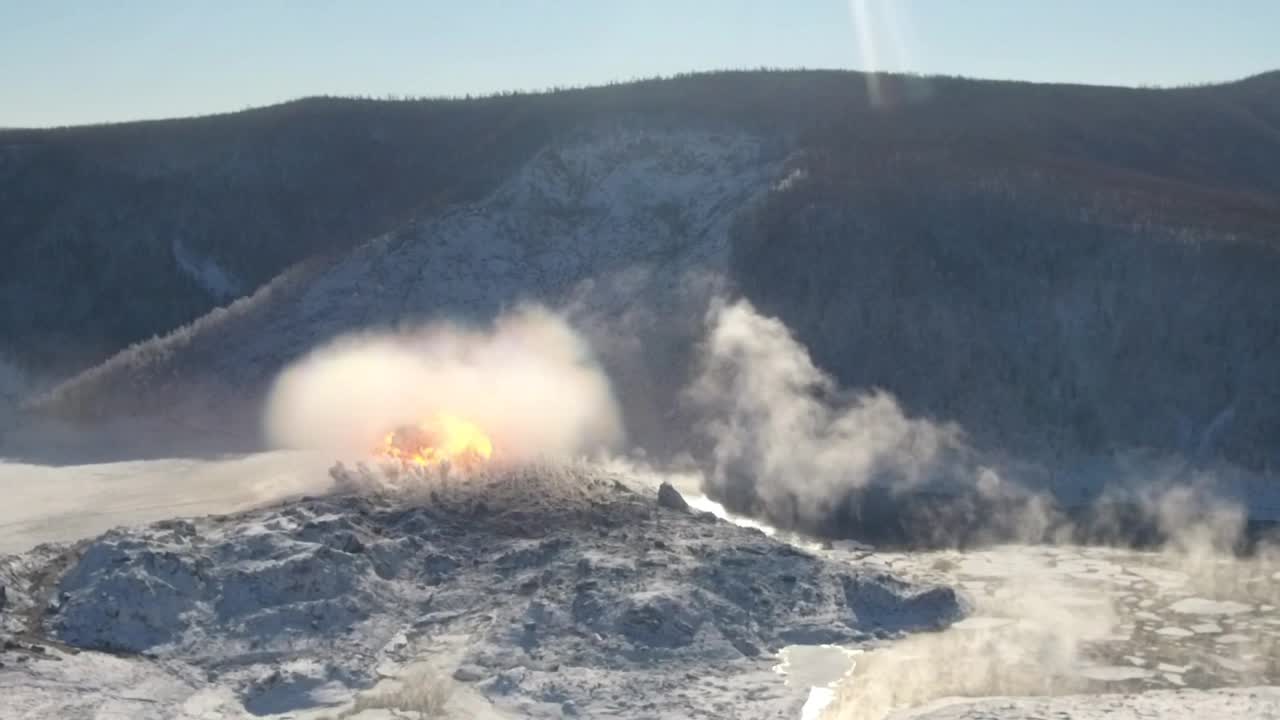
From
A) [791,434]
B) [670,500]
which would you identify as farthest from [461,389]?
[670,500]

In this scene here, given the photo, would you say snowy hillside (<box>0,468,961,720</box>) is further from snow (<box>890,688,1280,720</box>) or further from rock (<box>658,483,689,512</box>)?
snow (<box>890,688,1280,720</box>)

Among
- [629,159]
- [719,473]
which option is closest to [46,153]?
[629,159]

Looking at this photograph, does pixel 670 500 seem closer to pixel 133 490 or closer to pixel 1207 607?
pixel 1207 607

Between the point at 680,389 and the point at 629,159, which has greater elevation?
the point at 629,159

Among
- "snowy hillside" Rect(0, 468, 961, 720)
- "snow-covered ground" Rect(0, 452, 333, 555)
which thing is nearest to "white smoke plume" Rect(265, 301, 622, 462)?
"snow-covered ground" Rect(0, 452, 333, 555)

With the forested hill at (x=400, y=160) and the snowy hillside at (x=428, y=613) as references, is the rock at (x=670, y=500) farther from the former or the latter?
the forested hill at (x=400, y=160)

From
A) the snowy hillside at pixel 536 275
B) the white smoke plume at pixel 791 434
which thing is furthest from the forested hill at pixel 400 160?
the white smoke plume at pixel 791 434

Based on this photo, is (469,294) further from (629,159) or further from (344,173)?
(344,173)
